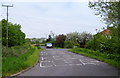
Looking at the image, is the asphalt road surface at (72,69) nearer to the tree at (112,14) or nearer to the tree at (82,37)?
the tree at (112,14)

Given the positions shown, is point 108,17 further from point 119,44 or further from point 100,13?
point 119,44

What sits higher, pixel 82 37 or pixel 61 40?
pixel 82 37

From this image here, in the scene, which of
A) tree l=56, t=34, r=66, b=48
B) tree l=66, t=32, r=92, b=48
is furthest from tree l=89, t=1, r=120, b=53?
tree l=56, t=34, r=66, b=48

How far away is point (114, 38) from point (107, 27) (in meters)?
0.95

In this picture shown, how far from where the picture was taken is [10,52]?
19.1 m

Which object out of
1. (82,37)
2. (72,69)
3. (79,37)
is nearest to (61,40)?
(79,37)

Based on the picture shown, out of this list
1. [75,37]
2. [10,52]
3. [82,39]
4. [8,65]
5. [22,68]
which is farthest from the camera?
[75,37]

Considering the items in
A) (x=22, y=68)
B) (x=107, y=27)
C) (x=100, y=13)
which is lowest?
(x=22, y=68)

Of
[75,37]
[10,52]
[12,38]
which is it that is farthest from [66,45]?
[10,52]

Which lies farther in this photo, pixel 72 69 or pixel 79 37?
pixel 79 37

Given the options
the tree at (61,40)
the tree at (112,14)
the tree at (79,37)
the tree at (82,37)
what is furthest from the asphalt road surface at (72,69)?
the tree at (61,40)

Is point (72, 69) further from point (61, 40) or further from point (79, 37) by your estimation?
point (61, 40)

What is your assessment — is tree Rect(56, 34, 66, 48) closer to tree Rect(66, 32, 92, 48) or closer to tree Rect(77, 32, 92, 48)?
tree Rect(66, 32, 92, 48)

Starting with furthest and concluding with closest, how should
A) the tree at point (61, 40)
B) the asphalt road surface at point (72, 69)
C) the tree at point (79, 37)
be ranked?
1. the tree at point (61, 40)
2. the tree at point (79, 37)
3. the asphalt road surface at point (72, 69)
